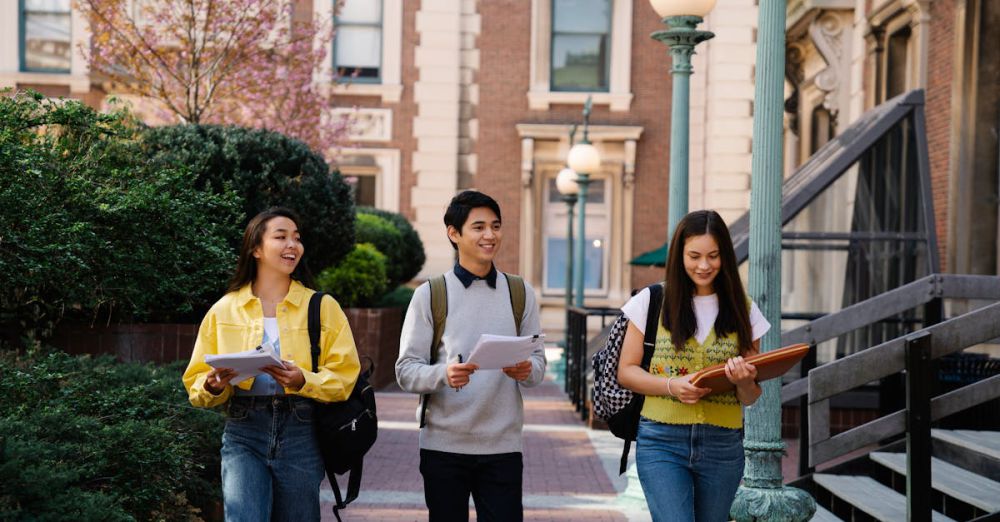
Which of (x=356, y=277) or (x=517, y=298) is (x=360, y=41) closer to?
(x=356, y=277)

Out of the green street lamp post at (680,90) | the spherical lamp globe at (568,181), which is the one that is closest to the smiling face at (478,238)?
the green street lamp post at (680,90)

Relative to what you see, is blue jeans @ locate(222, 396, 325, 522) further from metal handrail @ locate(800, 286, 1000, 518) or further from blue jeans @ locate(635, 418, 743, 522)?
metal handrail @ locate(800, 286, 1000, 518)

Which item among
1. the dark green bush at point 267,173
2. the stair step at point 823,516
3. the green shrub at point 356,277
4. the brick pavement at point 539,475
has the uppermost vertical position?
the dark green bush at point 267,173

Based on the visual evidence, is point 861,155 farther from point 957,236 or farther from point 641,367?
point 641,367

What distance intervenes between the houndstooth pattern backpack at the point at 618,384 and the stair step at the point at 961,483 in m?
2.33

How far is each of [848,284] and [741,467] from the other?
26.6 feet

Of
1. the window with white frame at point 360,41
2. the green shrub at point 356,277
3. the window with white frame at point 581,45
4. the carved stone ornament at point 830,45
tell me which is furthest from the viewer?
the window with white frame at point 581,45

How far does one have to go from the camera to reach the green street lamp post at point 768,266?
7344mm

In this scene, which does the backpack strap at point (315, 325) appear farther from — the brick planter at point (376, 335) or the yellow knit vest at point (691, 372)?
the brick planter at point (376, 335)

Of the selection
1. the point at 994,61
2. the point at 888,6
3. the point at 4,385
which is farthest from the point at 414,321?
the point at 888,6

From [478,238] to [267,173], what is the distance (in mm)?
7443

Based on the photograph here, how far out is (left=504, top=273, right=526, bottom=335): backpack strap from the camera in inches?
215

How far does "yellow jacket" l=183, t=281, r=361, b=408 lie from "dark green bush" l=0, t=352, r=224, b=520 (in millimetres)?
707

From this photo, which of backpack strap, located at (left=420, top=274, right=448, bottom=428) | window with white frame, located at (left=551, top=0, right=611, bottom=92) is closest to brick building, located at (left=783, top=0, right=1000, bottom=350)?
backpack strap, located at (left=420, top=274, right=448, bottom=428)
